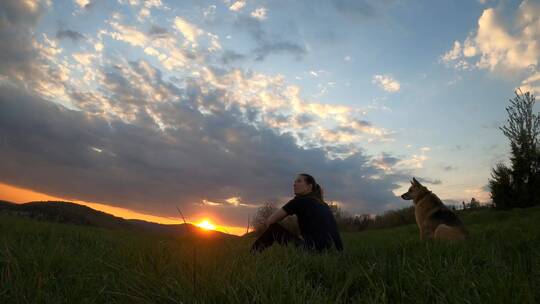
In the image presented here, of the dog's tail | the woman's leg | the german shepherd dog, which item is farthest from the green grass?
the german shepherd dog

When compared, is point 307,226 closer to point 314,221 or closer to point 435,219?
point 314,221

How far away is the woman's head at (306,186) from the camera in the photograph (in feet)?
24.7

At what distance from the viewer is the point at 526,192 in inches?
1288

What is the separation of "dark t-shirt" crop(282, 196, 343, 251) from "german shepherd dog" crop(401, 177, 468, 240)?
117 inches

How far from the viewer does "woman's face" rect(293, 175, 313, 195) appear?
7527 millimetres

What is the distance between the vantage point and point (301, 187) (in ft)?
24.7

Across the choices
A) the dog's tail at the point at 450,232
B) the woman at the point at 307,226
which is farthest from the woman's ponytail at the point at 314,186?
the dog's tail at the point at 450,232

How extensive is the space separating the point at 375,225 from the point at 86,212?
30776mm

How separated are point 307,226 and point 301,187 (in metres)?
0.85

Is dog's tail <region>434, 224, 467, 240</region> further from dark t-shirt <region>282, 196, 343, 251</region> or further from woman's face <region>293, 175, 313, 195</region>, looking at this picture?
woman's face <region>293, 175, 313, 195</region>

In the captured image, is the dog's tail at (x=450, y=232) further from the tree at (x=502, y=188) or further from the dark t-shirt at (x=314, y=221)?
the tree at (x=502, y=188)

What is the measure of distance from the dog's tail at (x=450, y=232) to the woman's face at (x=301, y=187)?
399cm

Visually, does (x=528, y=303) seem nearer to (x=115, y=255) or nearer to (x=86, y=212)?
(x=115, y=255)

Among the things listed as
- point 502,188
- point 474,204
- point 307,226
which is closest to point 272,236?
point 307,226
